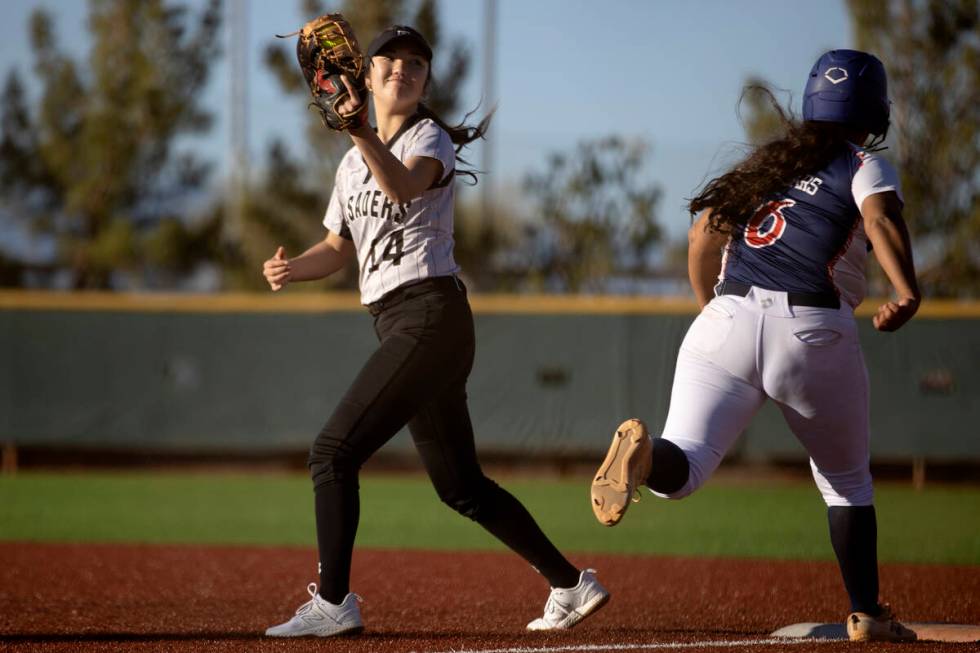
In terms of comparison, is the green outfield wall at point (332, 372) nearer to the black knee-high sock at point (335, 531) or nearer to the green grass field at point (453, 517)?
the green grass field at point (453, 517)

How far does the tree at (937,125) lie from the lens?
18203 millimetres

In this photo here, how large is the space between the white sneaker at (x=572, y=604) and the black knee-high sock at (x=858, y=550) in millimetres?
909

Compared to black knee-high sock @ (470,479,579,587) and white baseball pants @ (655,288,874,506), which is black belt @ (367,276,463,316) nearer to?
black knee-high sock @ (470,479,579,587)

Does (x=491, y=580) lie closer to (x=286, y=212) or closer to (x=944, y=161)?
(x=944, y=161)

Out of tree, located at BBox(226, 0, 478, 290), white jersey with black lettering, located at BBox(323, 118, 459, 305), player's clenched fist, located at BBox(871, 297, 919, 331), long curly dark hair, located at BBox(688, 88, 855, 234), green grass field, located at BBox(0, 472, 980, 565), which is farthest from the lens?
tree, located at BBox(226, 0, 478, 290)

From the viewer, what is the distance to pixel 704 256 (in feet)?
14.4

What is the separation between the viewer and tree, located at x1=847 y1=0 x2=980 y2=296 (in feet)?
59.7

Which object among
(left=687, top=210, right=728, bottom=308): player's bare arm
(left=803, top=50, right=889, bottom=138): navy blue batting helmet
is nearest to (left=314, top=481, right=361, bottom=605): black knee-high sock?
(left=687, top=210, right=728, bottom=308): player's bare arm

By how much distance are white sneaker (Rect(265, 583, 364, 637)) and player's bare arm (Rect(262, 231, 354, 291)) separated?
47.7 inches

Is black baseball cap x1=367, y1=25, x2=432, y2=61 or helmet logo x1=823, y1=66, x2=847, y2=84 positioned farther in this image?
black baseball cap x1=367, y1=25, x2=432, y2=61

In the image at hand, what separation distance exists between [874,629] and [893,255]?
1373 mm

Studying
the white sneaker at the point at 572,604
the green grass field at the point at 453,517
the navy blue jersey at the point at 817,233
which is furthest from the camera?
the green grass field at the point at 453,517

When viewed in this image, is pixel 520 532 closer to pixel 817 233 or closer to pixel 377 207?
pixel 377 207

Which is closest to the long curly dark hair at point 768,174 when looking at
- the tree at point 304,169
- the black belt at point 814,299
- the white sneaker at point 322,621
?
the black belt at point 814,299
